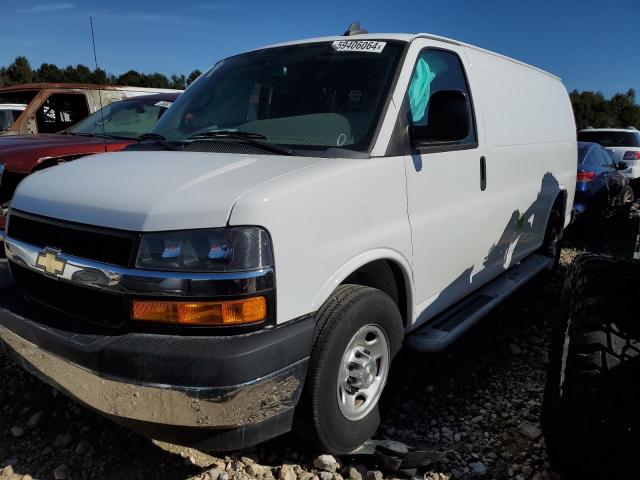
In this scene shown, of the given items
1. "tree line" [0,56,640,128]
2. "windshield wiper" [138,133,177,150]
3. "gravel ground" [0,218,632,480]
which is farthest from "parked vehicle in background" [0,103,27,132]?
"tree line" [0,56,640,128]

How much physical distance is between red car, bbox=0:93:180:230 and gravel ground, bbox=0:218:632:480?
227cm

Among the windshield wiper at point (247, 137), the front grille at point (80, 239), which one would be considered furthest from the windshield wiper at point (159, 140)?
the front grille at point (80, 239)

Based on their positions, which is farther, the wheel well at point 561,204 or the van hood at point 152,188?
the wheel well at point 561,204

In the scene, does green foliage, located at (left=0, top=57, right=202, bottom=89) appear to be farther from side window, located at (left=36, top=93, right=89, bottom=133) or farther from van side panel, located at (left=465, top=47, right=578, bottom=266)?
van side panel, located at (left=465, top=47, right=578, bottom=266)

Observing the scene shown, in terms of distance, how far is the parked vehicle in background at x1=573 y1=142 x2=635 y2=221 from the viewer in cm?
739

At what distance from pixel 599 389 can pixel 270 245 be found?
1.39 meters

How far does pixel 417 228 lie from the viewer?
2785 millimetres

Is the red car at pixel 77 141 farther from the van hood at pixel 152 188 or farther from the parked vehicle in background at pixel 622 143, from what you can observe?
the parked vehicle in background at pixel 622 143

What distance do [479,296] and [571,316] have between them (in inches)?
48.6

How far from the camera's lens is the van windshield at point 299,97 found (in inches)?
106

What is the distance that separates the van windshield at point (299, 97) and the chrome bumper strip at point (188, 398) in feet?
3.86

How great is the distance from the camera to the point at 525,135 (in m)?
4.16

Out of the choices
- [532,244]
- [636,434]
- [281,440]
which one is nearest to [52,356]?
[281,440]

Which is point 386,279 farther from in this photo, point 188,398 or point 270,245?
point 188,398
